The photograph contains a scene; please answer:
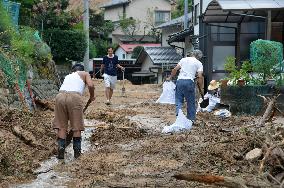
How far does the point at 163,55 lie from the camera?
38.8 m

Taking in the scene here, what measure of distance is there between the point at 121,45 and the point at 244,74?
133 feet

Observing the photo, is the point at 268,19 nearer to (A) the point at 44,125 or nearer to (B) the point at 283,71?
(B) the point at 283,71

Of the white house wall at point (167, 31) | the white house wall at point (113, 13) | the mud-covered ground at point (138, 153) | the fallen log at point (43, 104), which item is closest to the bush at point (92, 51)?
the white house wall at point (167, 31)

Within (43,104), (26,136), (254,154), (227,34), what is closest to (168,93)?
(43,104)

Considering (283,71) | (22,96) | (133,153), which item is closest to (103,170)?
(133,153)

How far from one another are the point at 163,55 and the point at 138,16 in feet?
76.2

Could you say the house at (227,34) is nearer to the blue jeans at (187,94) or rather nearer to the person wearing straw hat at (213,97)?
the person wearing straw hat at (213,97)

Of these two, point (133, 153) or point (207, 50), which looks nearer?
point (133, 153)

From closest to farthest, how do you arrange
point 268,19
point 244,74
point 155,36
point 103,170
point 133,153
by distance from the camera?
point 103,170
point 133,153
point 244,74
point 268,19
point 155,36

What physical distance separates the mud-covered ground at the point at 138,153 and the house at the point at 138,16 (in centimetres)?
4802

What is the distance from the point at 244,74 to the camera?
14.8 metres

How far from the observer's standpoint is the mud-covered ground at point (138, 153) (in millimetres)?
6891

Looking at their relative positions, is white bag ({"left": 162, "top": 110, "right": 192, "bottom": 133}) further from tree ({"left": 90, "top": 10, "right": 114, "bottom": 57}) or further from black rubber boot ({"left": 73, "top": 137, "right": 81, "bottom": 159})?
tree ({"left": 90, "top": 10, "right": 114, "bottom": 57})

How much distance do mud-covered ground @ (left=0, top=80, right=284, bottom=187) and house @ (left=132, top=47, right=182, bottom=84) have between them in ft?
84.3
